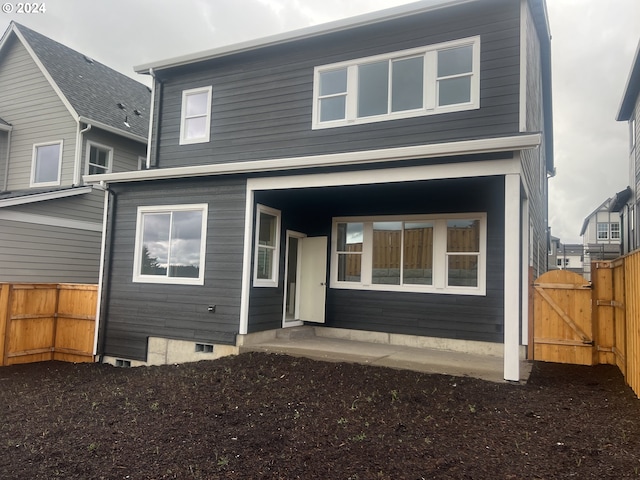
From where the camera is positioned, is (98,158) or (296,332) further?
(98,158)

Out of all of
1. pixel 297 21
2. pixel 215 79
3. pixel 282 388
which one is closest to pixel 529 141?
pixel 282 388

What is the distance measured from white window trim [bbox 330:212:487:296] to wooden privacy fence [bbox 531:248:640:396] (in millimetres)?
1099

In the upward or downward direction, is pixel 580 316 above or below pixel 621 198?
below

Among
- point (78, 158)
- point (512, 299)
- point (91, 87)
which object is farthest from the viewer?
point (91, 87)

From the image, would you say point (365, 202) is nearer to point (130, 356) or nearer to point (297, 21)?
point (130, 356)

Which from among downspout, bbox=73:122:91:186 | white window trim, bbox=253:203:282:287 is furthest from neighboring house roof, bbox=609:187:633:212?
downspout, bbox=73:122:91:186

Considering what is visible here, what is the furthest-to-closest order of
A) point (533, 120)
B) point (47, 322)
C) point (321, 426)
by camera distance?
point (533, 120)
point (47, 322)
point (321, 426)

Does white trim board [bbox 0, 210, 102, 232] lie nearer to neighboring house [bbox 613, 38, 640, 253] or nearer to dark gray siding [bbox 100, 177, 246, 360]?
dark gray siding [bbox 100, 177, 246, 360]

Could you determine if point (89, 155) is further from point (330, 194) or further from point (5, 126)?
point (330, 194)

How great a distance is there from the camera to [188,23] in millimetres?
20000

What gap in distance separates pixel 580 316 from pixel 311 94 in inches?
253

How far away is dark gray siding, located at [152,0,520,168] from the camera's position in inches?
296


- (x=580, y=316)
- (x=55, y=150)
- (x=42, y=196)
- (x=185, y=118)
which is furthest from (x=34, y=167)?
(x=580, y=316)

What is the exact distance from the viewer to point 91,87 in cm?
1508
